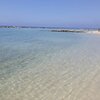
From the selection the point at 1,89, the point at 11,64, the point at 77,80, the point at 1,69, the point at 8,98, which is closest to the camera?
the point at 8,98

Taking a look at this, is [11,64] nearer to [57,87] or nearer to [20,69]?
[20,69]

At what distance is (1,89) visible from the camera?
7.07 metres

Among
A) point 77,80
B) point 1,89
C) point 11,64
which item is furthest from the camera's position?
point 11,64

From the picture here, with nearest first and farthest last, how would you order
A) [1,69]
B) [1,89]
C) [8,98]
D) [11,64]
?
[8,98], [1,89], [1,69], [11,64]

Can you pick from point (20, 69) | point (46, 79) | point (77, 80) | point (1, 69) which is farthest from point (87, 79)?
point (1, 69)

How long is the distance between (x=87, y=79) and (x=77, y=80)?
429 mm

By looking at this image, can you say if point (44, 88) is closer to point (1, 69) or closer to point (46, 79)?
point (46, 79)

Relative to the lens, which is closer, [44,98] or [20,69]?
Result: [44,98]

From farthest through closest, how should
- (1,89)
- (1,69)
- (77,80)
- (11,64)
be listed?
(11,64)
(1,69)
(77,80)
(1,89)

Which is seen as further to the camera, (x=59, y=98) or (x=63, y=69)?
(x=63, y=69)

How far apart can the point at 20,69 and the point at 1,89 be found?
3041 millimetres

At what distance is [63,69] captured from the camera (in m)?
10.3

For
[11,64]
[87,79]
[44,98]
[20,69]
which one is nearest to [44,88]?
[44,98]

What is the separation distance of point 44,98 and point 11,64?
509cm
